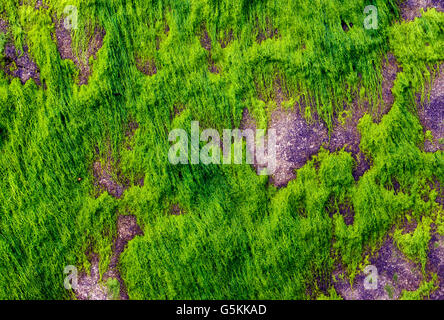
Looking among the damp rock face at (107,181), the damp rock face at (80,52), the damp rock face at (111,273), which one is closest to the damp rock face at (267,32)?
the damp rock face at (80,52)

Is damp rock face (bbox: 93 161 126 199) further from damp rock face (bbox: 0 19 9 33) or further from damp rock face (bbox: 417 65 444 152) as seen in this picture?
A: damp rock face (bbox: 417 65 444 152)

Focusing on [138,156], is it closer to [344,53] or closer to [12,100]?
[12,100]

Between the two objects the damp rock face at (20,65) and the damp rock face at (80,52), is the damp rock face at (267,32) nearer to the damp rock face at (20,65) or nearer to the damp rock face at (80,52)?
the damp rock face at (80,52)

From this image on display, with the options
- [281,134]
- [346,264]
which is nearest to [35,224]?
[281,134]

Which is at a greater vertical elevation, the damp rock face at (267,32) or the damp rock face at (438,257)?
the damp rock face at (267,32)

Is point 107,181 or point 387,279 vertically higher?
point 107,181

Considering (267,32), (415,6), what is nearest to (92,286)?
(267,32)

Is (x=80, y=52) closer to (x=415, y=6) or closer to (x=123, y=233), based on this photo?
(x=123, y=233)
